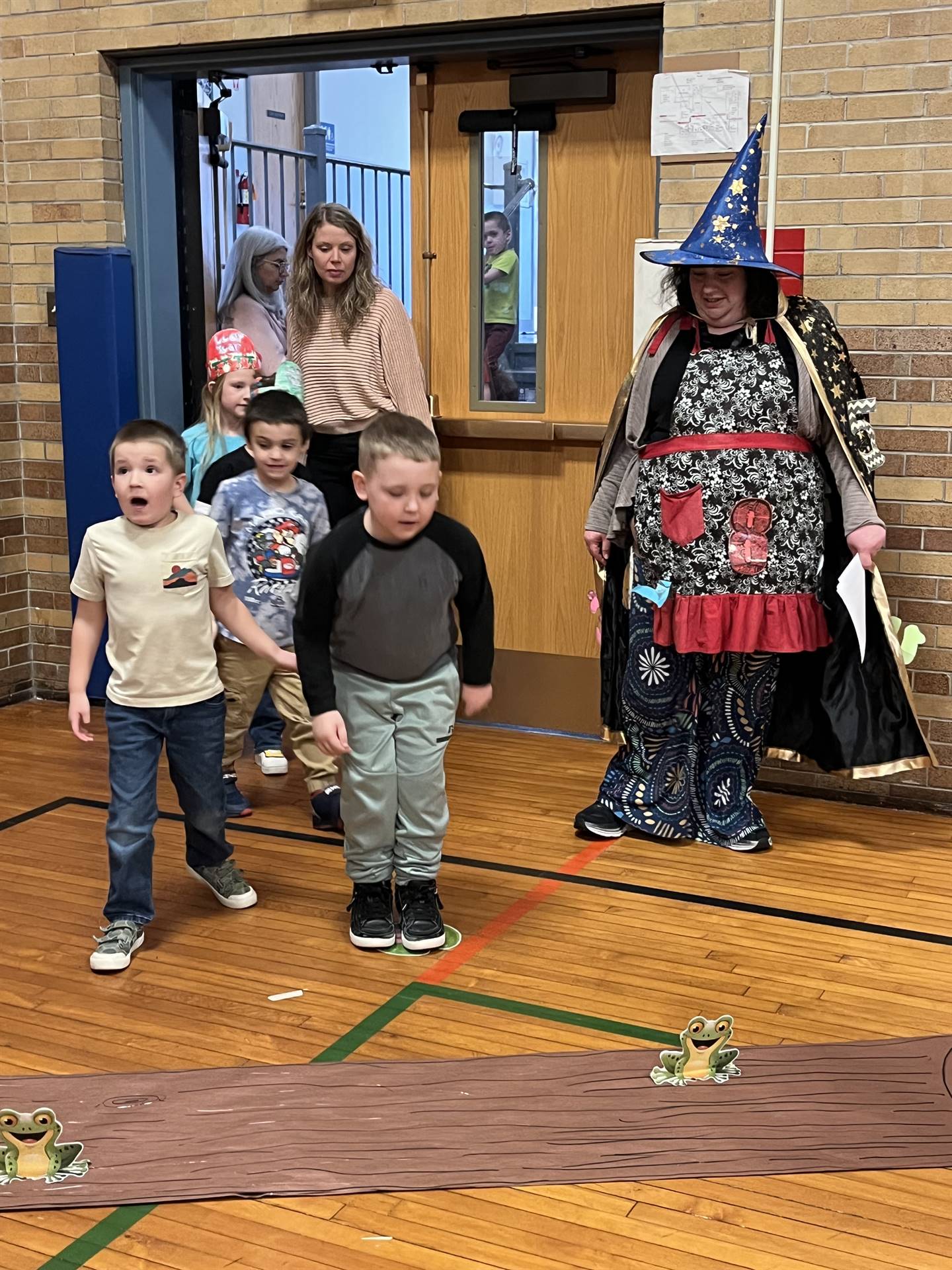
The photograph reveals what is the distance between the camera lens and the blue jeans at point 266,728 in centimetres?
442

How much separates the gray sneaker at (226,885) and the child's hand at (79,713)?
50 centimetres

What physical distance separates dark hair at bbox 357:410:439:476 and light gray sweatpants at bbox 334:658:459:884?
447 mm

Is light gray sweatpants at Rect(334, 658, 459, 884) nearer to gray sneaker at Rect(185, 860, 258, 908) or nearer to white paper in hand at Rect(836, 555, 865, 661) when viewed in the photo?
gray sneaker at Rect(185, 860, 258, 908)

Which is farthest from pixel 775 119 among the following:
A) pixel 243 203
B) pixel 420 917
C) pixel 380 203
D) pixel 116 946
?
pixel 380 203

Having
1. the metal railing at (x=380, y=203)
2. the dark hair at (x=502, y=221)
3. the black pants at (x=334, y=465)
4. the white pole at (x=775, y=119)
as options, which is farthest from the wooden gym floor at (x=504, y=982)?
the metal railing at (x=380, y=203)

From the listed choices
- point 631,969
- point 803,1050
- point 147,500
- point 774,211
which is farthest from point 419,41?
point 803,1050

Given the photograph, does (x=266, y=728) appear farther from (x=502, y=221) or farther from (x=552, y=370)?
(x=502, y=221)

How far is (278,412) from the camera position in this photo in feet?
11.5

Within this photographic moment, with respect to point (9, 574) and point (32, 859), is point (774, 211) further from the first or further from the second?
point (9, 574)

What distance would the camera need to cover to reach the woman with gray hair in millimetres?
5184

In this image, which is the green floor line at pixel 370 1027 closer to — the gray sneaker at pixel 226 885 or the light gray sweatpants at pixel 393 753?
the light gray sweatpants at pixel 393 753

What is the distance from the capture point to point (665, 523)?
3.50 metres

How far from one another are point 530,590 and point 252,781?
113cm

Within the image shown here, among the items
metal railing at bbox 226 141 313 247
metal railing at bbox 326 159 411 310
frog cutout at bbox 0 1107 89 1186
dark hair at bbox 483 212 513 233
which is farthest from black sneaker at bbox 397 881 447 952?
metal railing at bbox 326 159 411 310
